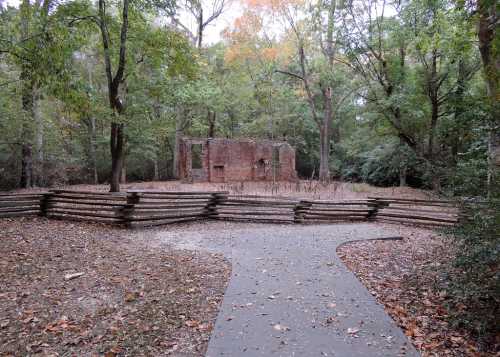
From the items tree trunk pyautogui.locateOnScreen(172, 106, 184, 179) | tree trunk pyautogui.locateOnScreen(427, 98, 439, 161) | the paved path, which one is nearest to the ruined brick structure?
tree trunk pyautogui.locateOnScreen(172, 106, 184, 179)

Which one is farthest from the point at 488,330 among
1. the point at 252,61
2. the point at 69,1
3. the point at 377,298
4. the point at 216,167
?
the point at 252,61

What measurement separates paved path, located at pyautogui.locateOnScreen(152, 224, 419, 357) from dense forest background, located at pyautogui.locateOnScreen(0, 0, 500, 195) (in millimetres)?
2006

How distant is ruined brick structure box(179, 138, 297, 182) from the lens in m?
22.3

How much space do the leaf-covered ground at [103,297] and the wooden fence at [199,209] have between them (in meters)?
1.61

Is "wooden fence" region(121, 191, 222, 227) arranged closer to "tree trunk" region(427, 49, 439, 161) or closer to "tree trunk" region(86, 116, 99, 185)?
"tree trunk" region(427, 49, 439, 161)

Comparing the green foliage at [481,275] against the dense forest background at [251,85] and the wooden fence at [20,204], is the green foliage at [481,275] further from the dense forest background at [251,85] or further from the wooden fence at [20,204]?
the wooden fence at [20,204]

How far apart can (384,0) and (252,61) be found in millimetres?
10648

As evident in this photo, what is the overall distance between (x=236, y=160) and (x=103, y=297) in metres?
20.0

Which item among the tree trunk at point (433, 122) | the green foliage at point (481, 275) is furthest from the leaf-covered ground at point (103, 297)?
the tree trunk at point (433, 122)

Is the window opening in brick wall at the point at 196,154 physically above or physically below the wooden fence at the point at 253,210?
above

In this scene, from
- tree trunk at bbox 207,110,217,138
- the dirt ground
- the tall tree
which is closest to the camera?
the tall tree

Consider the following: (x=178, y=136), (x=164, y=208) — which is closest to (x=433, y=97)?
(x=164, y=208)

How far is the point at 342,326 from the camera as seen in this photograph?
314 cm

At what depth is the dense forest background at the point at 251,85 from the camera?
18.5 feet
